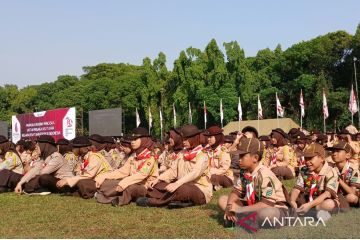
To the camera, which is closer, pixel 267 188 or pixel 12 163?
pixel 267 188

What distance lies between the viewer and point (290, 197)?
7.20 m

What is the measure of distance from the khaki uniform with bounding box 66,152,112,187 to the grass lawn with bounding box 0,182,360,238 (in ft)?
3.63

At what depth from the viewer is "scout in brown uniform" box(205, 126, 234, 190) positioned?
499 inches

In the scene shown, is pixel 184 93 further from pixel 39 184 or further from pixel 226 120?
pixel 39 184

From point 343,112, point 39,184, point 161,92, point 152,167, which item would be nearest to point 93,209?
point 152,167

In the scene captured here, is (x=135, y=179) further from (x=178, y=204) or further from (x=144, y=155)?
(x=178, y=204)

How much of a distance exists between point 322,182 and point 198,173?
7.45 ft

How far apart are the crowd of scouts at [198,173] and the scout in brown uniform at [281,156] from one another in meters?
0.03

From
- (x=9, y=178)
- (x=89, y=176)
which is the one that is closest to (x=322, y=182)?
(x=89, y=176)

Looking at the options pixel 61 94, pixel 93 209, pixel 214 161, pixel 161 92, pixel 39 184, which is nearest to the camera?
pixel 93 209

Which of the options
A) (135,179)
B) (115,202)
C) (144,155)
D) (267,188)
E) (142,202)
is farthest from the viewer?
(144,155)

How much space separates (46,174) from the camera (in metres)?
12.0

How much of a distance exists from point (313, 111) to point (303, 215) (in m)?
43.3

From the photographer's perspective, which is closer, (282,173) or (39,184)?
(39,184)
